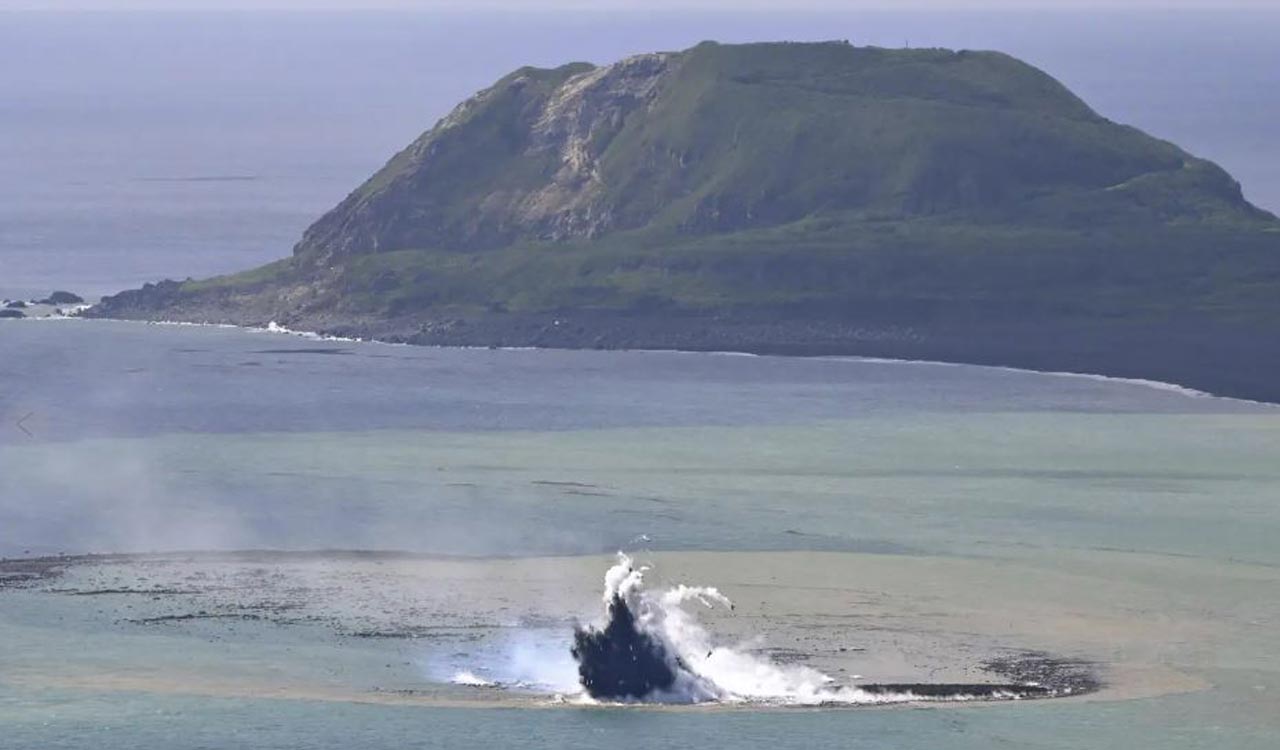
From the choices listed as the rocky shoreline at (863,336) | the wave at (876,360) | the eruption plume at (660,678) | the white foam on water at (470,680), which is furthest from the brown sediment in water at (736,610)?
the rocky shoreline at (863,336)

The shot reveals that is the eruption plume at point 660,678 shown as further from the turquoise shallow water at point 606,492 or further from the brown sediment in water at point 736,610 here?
the turquoise shallow water at point 606,492

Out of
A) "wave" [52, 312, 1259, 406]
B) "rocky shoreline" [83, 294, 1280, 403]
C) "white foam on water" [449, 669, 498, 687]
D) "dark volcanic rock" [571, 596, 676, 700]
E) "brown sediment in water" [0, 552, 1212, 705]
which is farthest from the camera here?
"rocky shoreline" [83, 294, 1280, 403]

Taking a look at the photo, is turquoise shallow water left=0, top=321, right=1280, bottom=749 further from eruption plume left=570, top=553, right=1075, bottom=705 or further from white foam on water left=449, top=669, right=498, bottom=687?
eruption plume left=570, top=553, right=1075, bottom=705

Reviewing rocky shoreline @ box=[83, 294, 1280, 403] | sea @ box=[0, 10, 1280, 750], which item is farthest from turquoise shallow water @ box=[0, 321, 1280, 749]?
rocky shoreline @ box=[83, 294, 1280, 403]

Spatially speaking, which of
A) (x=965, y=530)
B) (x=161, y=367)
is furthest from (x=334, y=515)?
(x=161, y=367)

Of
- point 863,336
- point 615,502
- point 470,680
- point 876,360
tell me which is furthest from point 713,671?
point 863,336

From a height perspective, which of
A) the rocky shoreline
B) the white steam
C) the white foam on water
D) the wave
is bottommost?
the white foam on water

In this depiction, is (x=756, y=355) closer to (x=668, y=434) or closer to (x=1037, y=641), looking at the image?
(x=668, y=434)

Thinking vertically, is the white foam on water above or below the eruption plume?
below

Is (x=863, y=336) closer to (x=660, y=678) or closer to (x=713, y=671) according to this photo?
(x=713, y=671)
